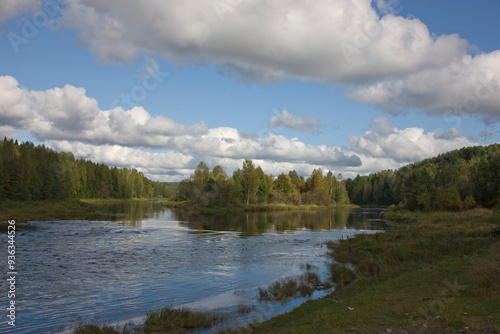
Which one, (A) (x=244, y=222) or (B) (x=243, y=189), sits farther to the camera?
(B) (x=243, y=189)

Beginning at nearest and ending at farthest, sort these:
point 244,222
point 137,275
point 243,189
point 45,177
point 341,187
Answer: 1. point 137,275
2. point 244,222
3. point 45,177
4. point 243,189
5. point 341,187

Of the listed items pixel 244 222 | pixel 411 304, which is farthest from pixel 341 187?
pixel 411 304

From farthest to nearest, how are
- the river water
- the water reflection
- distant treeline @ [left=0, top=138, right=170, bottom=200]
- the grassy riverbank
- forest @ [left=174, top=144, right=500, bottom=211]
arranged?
distant treeline @ [left=0, top=138, right=170, bottom=200], forest @ [left=174, top=144, right=500, bottom=211], the water reflection, the river water, the grassy riverbank

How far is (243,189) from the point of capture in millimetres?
128250

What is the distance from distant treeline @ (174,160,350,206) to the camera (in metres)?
117

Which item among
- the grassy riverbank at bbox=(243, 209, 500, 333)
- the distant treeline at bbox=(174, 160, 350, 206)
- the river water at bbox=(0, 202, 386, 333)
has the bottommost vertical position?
the river water at bbox=(0, 202, 386, 333)

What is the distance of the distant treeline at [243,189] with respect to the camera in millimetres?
116688

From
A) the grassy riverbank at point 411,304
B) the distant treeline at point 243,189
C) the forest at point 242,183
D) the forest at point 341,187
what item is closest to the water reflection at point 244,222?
the forest at point 341,187

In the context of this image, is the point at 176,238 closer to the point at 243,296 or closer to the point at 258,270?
the point at 258,270

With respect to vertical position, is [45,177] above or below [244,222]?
above

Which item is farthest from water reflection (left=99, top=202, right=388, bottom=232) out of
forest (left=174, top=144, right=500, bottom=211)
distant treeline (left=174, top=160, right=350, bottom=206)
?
distant treeline (left=174, top=160, right=350, bottom=206)

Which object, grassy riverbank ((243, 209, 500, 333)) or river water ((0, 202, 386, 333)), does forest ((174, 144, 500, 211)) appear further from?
grassy riverbank ((243, 209, 500, 333))

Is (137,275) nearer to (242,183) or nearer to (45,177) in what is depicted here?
(45,177)

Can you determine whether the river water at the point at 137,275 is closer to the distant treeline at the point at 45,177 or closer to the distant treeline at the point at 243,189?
the distant treeline at the point at 45,177
